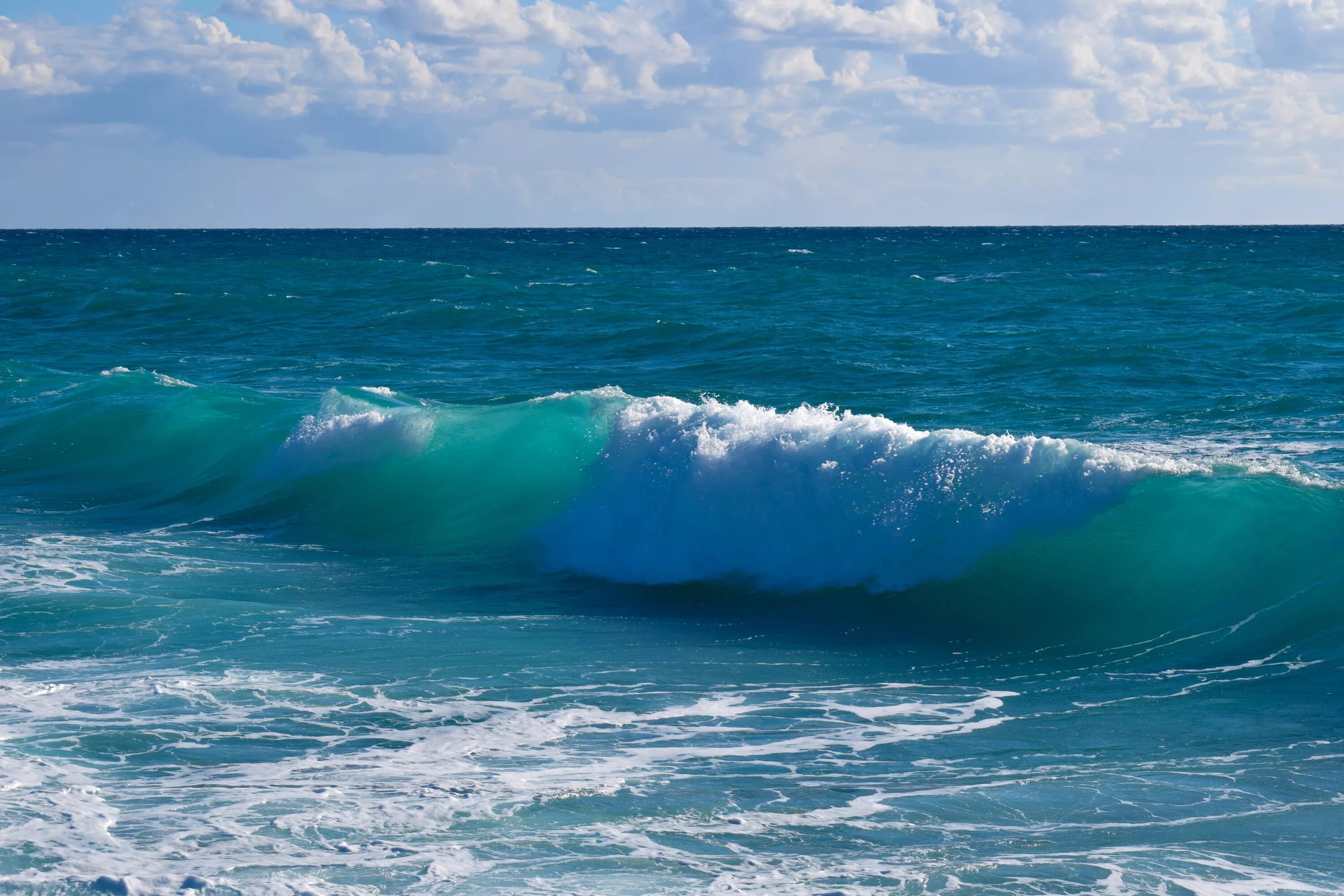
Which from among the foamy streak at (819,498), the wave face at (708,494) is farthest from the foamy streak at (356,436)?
the foamy streak at (819,498)

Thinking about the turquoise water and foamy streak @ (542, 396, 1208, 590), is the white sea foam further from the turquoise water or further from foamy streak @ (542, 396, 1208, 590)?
foamy streak @ (542, 396, 1208, 590)

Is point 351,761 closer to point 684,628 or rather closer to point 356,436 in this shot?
point 684,628

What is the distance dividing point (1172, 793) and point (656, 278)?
43169mm

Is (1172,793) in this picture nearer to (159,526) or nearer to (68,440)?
(159,526)

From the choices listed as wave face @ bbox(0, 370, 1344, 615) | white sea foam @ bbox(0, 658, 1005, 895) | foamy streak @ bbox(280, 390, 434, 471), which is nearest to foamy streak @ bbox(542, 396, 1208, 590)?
wave face @ bbox(0, 370, 1344, 615)

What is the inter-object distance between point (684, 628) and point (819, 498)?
98.5 inches

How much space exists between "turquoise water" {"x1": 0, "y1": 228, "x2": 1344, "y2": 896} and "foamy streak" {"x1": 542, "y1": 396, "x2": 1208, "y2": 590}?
0.04 meters

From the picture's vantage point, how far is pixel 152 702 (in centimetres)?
793

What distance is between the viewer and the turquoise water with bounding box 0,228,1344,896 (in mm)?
5988

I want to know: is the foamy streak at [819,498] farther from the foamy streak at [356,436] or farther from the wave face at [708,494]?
the foamy streak at [356,436]

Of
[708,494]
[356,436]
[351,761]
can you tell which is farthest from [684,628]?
[356,436]

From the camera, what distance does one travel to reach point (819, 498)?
12422mm

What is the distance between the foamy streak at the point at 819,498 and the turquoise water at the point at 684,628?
0.04 m

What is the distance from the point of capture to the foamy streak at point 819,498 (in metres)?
11.5
